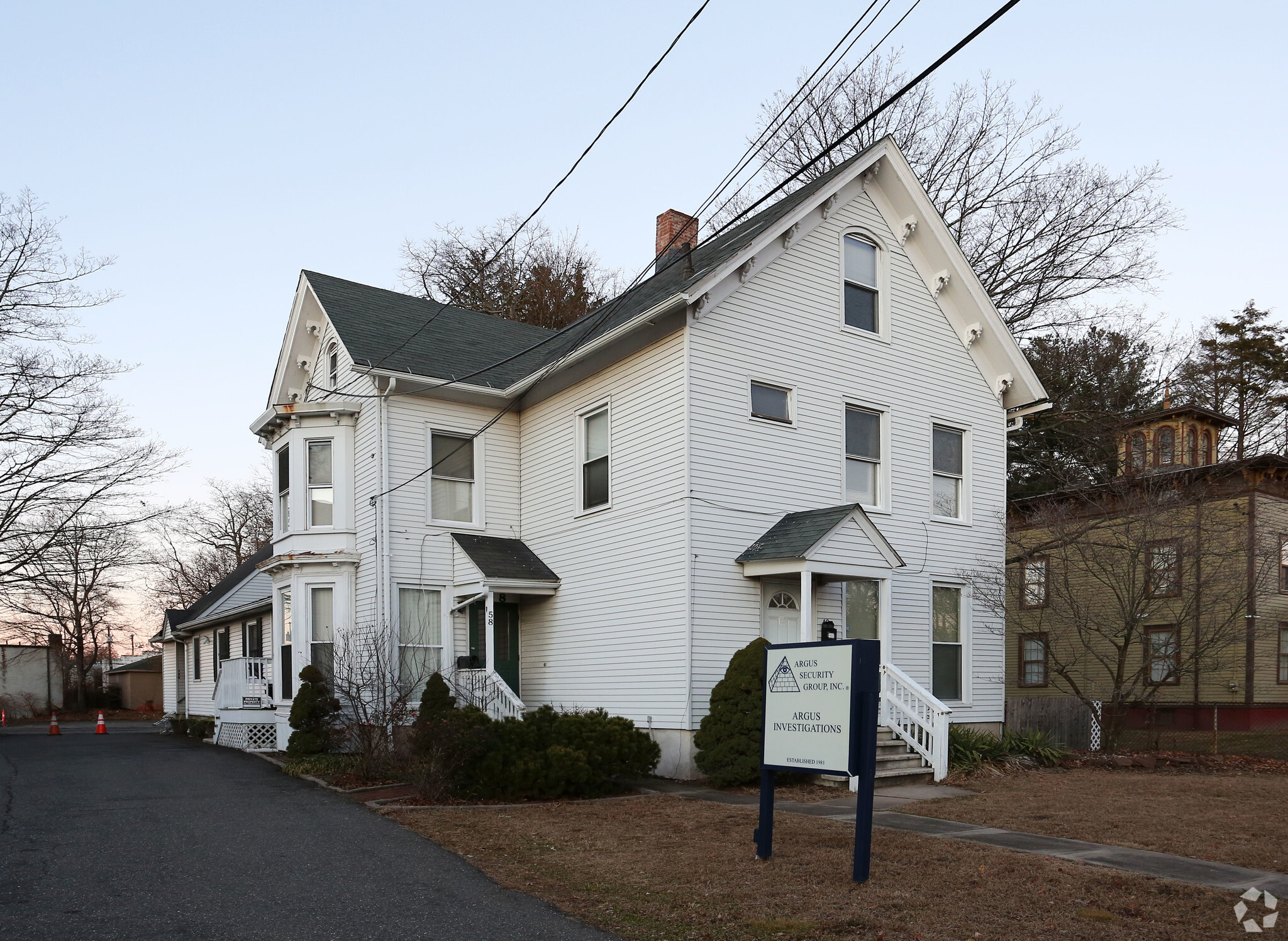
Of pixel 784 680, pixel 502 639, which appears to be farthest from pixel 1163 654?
pixel 784 680

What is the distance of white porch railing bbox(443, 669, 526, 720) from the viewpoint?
52.9 ft

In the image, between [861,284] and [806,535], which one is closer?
[806,535]

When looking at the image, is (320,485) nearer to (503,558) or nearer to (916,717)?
(503,558)

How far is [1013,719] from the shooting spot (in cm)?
1992

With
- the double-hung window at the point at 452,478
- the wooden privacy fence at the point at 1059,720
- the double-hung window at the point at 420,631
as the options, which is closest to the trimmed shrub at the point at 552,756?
the double-hung window at the point at 420,631

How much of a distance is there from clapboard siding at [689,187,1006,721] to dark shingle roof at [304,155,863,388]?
924 mm

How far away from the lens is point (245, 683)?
20.3 metres

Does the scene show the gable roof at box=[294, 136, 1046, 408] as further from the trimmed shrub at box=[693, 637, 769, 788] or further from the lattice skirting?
the lattice skirting

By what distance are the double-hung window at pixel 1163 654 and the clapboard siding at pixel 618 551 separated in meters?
9.65

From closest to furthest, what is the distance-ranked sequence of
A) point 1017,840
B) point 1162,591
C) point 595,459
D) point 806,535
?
point 1017,840, point 806,535, point 595,459, point 1162,591

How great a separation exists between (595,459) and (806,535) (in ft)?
13.1

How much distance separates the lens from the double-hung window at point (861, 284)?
58.1ft

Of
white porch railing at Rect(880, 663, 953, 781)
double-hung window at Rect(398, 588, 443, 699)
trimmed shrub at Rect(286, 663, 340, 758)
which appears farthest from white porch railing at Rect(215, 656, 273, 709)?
white porch railing at Rect(880, 663, 953, 781)

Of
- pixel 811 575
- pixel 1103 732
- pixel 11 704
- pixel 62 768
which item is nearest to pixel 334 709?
pixel 62 768
